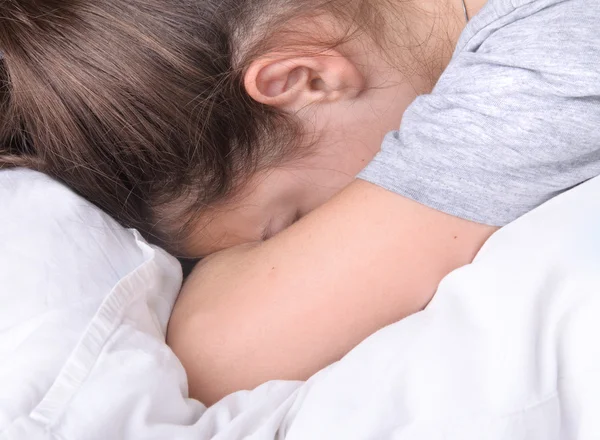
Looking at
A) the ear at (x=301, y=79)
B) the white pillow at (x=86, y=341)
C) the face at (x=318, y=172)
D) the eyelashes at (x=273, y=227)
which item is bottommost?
the white pillow at (x=86, y=341)

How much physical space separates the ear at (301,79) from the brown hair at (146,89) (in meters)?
0.02

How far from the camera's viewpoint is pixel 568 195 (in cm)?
69

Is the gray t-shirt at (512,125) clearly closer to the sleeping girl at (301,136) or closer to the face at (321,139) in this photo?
the sleeping girl at (301,136)

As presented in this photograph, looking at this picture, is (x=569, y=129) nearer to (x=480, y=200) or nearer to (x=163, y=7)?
(x=480, y=200)

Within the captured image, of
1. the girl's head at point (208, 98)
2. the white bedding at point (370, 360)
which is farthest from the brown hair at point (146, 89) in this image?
the white bedding at point (370, 360)

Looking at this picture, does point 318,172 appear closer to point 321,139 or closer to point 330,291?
point 321,139

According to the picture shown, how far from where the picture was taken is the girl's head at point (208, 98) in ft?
2.49

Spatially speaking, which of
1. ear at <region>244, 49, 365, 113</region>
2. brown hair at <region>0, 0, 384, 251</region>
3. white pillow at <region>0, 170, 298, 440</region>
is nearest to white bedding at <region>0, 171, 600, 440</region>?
white pillow at <region>0, 170, 298, 440</region>

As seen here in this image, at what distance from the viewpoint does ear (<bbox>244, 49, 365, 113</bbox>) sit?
0.76 meters

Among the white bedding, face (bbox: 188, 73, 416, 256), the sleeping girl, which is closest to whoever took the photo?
the white bedding

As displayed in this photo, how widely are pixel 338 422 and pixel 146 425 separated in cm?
18

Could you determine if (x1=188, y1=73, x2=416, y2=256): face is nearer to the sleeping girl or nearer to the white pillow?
the sleeping girl

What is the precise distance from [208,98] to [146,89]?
7 centimetres

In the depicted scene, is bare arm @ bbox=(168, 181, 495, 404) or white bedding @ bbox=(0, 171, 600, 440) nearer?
white bedding @ bbox=(0, 171, 600, 440)
